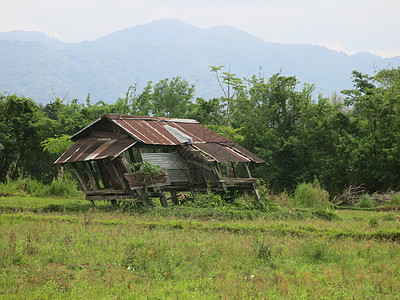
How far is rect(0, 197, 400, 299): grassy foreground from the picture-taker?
676 cm

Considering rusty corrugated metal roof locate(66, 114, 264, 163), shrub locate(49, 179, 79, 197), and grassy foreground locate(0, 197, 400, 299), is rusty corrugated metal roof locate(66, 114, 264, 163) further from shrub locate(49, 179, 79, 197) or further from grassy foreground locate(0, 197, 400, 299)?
grassy foreground locate(0, 197, 400, 299)

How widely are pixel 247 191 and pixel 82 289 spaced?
12.9 meters

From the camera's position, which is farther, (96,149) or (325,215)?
(96,149)

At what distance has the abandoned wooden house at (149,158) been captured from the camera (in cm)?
1628

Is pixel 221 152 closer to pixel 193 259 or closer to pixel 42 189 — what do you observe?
A: pixel 42 189

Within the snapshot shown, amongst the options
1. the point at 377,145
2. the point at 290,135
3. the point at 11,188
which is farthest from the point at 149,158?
the point at 290,135

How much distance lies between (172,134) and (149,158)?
5.16 feet

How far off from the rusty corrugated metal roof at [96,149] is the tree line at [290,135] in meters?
5.96

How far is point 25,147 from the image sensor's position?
2598 cm

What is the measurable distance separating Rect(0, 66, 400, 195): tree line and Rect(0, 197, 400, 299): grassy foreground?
10.3m

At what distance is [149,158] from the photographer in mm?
17219

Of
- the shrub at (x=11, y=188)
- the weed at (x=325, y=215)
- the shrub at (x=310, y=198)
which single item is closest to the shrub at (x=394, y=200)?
the shrub at (x=310, y=198)

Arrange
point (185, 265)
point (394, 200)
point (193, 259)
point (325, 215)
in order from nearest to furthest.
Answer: point (185, 265) → point (193, 259) → point (325, 215) → point (394, 200)

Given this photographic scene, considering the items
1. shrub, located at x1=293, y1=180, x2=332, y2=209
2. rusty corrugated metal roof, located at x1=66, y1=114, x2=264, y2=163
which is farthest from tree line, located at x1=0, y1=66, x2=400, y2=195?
rusty corrugated metal roof, located at x1=66, y1=114, x2=264, y2=163
